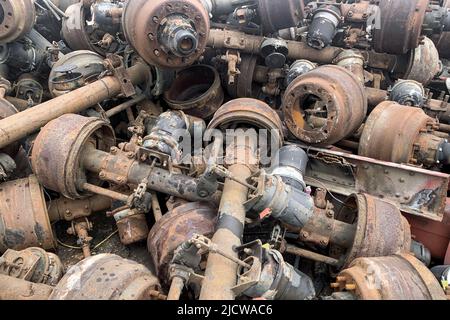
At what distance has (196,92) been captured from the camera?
4.66 metres

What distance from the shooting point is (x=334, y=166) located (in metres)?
3.30

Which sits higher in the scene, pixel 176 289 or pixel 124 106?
pixel 124 106

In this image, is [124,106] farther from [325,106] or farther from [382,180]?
[382,180]

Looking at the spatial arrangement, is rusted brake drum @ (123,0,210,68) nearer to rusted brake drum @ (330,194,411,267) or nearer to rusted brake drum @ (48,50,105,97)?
rusted brake drum @ (48,50,105,97)

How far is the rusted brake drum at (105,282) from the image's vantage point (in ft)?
6.41

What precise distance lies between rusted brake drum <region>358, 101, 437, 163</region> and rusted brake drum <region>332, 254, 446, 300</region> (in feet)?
3.77

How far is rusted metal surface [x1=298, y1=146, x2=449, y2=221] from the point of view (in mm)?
2936

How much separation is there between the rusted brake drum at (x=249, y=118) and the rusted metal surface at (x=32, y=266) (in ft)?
5.12

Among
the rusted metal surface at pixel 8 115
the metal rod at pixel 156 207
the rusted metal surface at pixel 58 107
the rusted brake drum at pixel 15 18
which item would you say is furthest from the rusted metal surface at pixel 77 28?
the metal rod at pixel 156 207

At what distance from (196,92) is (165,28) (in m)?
1.32

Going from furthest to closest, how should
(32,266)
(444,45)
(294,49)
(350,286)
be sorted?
(444,45) < (294,49) < (32,266) < (350,286)

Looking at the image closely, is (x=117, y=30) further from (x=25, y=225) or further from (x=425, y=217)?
(x=425, y=217)

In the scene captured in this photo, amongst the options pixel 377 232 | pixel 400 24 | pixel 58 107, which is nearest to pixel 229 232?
pixel 377 232

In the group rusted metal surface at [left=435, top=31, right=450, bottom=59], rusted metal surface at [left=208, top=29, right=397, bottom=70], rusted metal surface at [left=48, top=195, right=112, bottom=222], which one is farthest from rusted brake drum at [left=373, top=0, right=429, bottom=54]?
rusted metal surface at [left=48, top=195, right=112, bottom=222]
